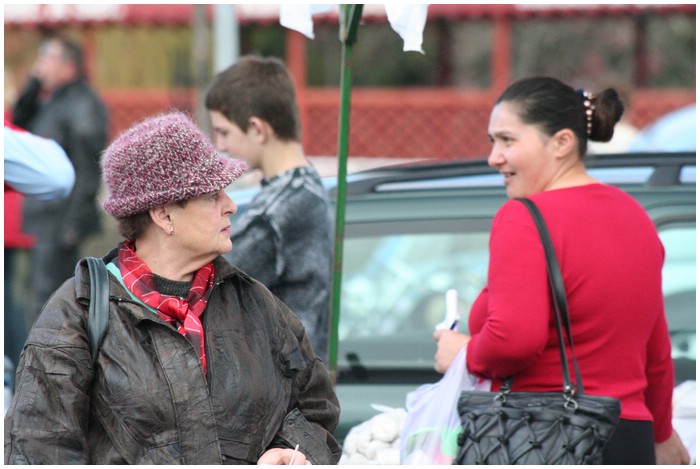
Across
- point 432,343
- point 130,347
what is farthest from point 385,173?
point 130,347

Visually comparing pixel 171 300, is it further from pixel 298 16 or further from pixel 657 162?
pixel 657 162

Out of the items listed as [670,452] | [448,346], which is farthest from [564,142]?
[670,452]

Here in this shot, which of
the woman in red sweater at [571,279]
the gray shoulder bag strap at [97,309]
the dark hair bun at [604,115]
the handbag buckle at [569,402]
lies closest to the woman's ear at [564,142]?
the woman in red sweater at [571,279]

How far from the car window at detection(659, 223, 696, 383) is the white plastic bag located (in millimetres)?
1208

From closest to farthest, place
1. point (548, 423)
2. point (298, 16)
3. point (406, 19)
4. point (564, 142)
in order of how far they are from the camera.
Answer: point (548, 423)
point (564, 142)
point (406, 19)
point (298, 16)

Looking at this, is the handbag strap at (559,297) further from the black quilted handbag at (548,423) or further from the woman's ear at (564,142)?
the woman's ear at (564,142)

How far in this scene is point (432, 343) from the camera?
3.95 metres

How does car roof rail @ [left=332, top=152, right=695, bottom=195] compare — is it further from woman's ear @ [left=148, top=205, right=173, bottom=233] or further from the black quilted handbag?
woman's ear @ [left=148, top=205, right=173, bottom=233]

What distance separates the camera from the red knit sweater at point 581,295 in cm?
273

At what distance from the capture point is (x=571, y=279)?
2.76m

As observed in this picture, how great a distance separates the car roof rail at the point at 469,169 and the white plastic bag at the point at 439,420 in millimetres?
1221

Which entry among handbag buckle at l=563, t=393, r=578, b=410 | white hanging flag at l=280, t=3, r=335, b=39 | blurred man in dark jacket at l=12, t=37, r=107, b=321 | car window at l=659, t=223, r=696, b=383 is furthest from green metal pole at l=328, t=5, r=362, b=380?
blurred man in dark jacket at l=12, t=37, r=107, b=321

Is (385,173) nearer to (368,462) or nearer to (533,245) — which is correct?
(368,462)

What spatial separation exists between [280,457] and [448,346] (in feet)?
2.61
